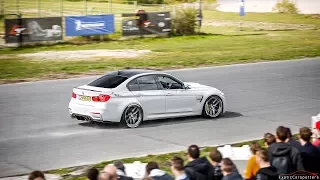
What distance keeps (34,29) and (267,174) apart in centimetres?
2999

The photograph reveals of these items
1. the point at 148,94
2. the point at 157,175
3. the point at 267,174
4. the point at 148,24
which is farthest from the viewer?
the point at 148,24

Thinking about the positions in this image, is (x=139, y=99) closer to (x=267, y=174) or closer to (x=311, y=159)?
(x=311, y=159)

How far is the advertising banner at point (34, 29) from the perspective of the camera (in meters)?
38.6

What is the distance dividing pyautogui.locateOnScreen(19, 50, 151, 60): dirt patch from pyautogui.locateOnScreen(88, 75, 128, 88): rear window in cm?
1670

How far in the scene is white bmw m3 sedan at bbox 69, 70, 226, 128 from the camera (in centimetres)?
1952

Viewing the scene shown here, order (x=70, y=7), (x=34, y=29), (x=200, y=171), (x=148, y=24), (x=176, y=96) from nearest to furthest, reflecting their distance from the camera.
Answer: (x=200, y=171), (x=176, y=96), (x=34, y=29), (x=148, y=24), (x=70, y=7)

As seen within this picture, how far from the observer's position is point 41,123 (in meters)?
20.5

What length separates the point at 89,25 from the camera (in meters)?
43.1

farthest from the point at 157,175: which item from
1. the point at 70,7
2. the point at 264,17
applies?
the point at 264,17

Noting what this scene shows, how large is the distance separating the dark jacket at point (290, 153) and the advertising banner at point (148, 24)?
32.8 meters

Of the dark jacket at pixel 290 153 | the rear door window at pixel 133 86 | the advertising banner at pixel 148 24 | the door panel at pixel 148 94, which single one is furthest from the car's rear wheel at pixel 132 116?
the advertising banner at pixel 148 24

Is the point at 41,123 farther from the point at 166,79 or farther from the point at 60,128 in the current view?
the point at 166,79

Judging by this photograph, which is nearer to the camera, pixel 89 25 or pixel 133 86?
pixel 133 86

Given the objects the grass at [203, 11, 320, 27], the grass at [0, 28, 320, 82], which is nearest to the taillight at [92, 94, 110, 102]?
the grass at [0, 28, 320, 82]
